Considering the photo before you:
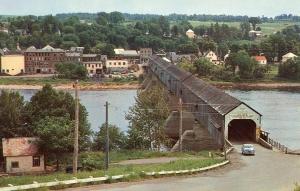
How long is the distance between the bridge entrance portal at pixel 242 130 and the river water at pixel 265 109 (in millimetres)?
4551

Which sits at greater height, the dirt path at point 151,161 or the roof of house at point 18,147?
the roof of house at point 18,147

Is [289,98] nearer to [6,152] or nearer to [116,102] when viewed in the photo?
[116,102]

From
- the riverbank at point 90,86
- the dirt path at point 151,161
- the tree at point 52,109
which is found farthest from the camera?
the riverbank at point 90,86

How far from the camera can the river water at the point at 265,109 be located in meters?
53.5

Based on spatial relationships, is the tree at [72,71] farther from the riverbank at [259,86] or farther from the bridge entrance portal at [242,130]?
the bridge entrance portal at [242,130]

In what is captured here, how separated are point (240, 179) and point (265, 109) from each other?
2055 inches

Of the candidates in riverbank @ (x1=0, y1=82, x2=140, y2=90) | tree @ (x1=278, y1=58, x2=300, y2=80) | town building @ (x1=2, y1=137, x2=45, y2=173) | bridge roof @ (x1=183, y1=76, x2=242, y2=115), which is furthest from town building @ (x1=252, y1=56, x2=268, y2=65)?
town building @ (x1=2, y1=137, x2=45, y2=173)

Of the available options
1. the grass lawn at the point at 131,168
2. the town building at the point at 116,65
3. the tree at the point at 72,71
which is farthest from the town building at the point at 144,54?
the grass lawn at the point at 131,168

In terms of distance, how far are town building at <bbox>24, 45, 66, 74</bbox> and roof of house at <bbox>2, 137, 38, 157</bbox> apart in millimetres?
96205

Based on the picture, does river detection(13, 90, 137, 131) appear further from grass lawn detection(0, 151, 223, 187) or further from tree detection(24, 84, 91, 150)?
grass lawn detection(0, 151, 223, 187)

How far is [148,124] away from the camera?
1636 inches

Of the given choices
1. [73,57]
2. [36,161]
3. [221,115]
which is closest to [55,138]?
[36,161]

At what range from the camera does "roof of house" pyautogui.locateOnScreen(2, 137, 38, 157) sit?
30848 mm

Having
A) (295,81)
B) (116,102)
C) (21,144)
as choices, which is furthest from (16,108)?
(295,81)
